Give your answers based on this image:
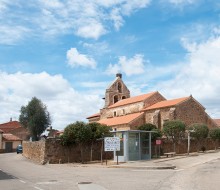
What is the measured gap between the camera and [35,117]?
6644cm

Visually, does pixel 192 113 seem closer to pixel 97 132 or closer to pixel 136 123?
pixel 136 123

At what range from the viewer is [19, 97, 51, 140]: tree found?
2621 inches

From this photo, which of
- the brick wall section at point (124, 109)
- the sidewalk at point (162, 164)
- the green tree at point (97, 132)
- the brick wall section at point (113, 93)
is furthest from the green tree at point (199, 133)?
the brick wall section at point (113, 93)

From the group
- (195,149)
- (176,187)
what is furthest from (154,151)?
(176,187)

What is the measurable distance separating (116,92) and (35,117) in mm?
17752

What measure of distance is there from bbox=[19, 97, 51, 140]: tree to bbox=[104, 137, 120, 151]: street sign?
40551 millimetres

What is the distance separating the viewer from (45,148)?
3091 centimetres

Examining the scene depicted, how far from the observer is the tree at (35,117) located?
6656 cm

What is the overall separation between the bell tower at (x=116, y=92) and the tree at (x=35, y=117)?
13.0 m

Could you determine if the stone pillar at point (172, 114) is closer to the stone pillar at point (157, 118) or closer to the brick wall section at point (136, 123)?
the stone pillar at point (157, 118)

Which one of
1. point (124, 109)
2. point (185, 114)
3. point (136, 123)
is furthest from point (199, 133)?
point (124, 109)

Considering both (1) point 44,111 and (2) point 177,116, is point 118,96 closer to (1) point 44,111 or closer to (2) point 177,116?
(1) point 44,111

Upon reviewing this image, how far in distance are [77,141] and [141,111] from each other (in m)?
26.9

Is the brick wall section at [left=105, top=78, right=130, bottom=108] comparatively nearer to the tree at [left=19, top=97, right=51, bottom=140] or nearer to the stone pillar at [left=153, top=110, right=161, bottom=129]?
the tree at [left=19, top=97, right=51, bottom=140]
